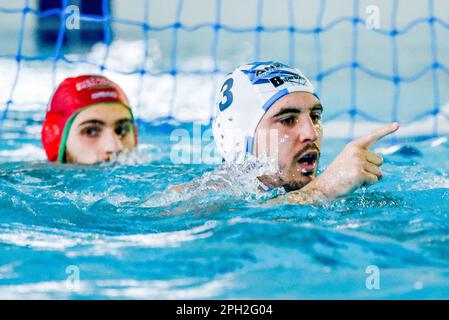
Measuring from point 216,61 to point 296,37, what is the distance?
2.33 metres

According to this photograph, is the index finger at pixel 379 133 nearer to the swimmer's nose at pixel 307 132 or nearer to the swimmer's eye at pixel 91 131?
the swimmer's nose at pixel 307 132

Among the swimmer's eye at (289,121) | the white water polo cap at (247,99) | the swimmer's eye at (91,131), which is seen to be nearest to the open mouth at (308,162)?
the swimmer's eye at (289,121)

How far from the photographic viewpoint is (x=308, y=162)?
3.46 meters

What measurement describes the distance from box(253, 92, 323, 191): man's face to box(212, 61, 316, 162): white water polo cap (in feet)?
0.15

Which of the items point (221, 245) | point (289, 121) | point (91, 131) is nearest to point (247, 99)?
point (289, 121)

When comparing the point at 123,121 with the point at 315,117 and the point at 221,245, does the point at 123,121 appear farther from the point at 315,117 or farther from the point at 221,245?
the point at 221,245

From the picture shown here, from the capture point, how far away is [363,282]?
2.72 meters

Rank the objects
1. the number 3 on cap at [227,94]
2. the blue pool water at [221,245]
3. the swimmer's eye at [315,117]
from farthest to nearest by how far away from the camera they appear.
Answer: the number 3 on cap at [227,94] → the swimmer's eye at [315,117] → the blue pool water at [221,245]

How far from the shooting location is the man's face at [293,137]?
3420 mm

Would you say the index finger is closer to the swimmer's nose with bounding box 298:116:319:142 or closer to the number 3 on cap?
the swimmer's nose with bounding box 298:116:319:142

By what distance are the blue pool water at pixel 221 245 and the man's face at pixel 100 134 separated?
698 millimetres

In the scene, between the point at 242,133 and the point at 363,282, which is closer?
the point at 363,282
